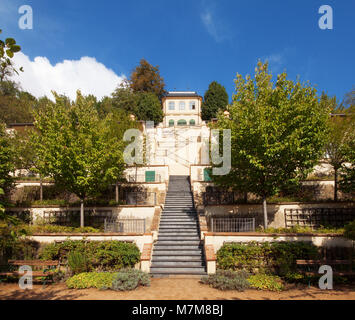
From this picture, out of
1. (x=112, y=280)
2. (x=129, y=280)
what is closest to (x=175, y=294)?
(x=129, y=280)

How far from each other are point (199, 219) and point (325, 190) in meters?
11.2

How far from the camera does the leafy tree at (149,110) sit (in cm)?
4722

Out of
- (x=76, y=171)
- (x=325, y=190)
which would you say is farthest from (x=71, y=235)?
(x=325, y=190)

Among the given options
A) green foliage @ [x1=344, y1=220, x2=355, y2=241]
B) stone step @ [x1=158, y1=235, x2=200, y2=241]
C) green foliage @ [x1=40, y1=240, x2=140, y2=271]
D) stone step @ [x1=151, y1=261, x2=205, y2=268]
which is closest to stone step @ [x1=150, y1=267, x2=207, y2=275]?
stone step @ [x1=151, y1=261, x2=205, y2=268]

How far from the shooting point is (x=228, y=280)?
11328mm

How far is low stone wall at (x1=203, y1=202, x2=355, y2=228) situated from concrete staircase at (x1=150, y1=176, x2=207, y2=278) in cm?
150

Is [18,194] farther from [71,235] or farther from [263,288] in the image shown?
[263,288]

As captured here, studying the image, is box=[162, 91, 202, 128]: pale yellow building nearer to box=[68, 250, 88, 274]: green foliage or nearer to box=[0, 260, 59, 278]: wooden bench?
box=[68, 250, 88, 274]: green foliage

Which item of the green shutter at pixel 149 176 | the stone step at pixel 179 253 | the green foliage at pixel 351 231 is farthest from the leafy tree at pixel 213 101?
the green foliage at pixel 351 231

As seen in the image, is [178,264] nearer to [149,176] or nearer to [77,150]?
[77,150]

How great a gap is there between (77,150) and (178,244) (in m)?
7.78

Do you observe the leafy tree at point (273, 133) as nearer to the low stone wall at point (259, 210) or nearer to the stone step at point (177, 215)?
the low stone wall at point (259, 210)

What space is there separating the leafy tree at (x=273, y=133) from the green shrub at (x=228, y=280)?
4.35 meters

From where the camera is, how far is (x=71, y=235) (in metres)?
14.1
